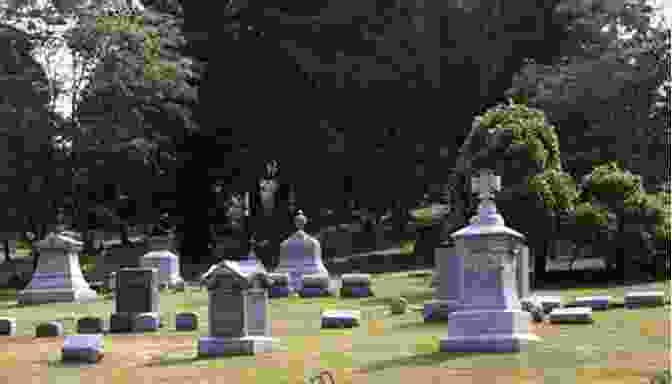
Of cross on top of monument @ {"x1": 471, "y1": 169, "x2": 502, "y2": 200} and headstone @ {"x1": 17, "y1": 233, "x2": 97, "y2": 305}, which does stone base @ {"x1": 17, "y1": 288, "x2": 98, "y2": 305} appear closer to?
headstone @ {"x1": 17, "y1": 233, "x2": 97, "y2": 305}

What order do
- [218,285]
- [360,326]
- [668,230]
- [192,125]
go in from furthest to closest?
[192,125] → [668,230] → [360,326] → [218,285]

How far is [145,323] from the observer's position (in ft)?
95.2

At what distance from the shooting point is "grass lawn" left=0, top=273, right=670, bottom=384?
18.5 m

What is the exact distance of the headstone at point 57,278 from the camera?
39.9 m

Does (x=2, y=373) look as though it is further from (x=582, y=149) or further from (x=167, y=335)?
(x=582, y=149)

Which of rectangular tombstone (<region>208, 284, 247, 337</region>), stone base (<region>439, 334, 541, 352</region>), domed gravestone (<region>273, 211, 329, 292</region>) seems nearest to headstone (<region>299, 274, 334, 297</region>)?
domed gravestone (<region>273, 211, 329, 292</region>)

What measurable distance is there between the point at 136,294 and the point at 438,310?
6.66 metres

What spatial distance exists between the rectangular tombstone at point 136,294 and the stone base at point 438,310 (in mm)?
6077

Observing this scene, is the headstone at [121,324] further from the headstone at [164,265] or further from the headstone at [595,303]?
the headstone at [164,265]

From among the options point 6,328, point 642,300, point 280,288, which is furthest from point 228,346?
point 280,288

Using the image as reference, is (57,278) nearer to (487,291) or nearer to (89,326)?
(89,326)

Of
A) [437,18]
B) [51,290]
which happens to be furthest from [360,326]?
[437,18]

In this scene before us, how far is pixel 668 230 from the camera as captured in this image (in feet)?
131

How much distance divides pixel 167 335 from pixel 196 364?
6304 mm
